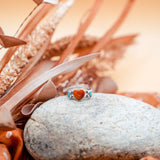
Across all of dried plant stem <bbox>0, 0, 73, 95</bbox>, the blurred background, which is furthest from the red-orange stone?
the blurred background

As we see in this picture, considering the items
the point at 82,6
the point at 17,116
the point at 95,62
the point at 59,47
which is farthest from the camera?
the point at 82,6

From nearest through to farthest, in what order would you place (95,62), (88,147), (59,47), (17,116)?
(88,147)
(17,116)
(59,47)
(95,62)

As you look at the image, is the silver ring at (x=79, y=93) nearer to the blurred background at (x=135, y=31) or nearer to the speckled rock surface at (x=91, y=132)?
the speckled rock surface at (x=91, y=132)

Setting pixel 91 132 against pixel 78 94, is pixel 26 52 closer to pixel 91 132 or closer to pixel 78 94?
pixel 78 94

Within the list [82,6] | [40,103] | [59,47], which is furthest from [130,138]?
[82,6]

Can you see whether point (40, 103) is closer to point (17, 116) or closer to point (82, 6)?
point (17, 116)
